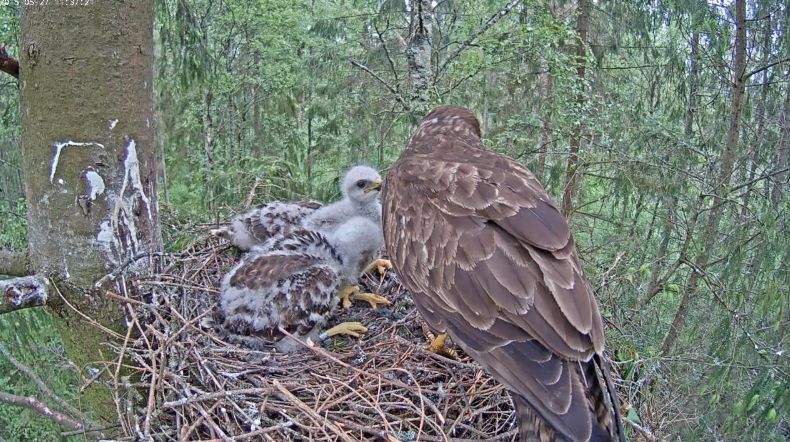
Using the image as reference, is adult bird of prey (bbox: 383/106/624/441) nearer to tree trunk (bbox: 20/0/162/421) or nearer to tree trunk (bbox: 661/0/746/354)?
tree trunk (bbox: 20/0/162/421)

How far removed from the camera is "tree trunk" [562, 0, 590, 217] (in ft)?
21.8

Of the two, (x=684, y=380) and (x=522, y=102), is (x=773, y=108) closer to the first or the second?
(x=522, y=102)

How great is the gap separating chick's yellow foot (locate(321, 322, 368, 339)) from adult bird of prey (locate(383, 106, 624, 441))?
764 mm

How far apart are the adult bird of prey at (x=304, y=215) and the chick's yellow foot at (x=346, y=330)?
1.06m

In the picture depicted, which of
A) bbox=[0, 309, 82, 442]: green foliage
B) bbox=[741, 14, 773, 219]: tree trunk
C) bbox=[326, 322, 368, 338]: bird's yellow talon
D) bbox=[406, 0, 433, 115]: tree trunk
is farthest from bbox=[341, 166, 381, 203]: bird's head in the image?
bbox=[741, 14, 773, 219]: tree trunk

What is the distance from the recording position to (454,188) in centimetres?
309

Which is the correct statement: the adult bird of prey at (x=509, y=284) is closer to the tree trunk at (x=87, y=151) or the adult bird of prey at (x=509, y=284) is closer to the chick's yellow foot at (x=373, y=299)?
the chick's yellow foot at (x=373, y=299)

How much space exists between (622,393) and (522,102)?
19.5ft

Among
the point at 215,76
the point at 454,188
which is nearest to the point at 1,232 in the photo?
the point at 215,76

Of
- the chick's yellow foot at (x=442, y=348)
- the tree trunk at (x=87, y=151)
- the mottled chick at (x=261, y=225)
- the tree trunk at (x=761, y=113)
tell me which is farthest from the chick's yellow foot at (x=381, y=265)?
the tree trunk at (x=761, y=113)

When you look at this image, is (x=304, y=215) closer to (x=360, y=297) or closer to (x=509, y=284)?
(x=360, y=297)

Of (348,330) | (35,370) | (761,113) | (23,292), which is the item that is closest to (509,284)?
(348,330)

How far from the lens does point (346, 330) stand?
3.89 metres

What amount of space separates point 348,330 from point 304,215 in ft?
4.75
